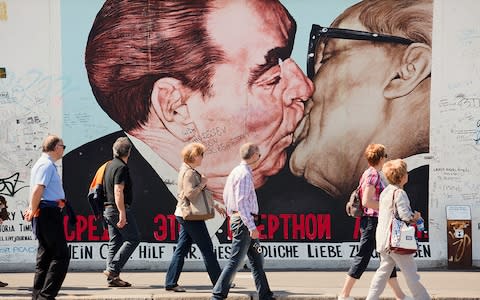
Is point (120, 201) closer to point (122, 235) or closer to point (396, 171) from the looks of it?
point (122, 235)

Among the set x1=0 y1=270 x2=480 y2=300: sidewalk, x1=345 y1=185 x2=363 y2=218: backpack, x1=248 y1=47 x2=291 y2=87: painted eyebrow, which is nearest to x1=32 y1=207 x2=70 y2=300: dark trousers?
x1=0 y1=270 x2=480 y2=300: sidewalk

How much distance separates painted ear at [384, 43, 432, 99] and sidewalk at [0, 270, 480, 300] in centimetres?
250

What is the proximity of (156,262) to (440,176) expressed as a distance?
13.4 ft

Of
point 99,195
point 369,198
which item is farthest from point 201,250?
point 369,198

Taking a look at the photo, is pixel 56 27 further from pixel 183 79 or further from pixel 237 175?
pixel 237 175

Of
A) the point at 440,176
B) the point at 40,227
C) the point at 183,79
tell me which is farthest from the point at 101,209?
the point at 440,176

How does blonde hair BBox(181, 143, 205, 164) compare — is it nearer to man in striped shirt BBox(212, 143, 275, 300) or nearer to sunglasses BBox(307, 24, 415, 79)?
man in striped shirt BBox(212, 143, 275, 300)

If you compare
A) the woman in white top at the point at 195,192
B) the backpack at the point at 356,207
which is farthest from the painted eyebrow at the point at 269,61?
the backpack at the point at 356,207

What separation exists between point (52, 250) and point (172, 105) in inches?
151

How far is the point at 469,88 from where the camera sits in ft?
45.5

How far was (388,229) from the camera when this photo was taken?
10.2 meters

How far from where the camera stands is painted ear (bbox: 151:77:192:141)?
554 inches

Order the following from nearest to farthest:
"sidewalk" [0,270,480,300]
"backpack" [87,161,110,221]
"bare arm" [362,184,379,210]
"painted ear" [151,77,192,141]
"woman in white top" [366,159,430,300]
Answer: "woman in white top" [366,159,430,300], "bare arm" [362,184,379,210], "sidewalk" [0,270,480,300], "backpack" [87,161,110,221], "painted ear" [151,77,192,141]

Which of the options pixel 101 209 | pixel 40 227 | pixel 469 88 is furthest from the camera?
pixel 469 88
